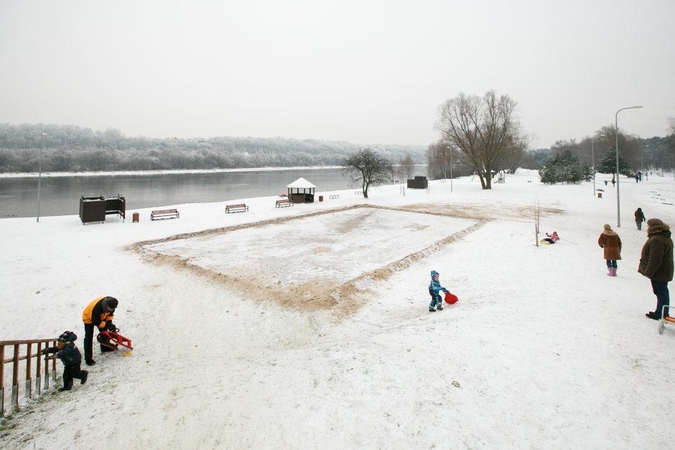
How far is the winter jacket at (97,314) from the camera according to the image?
732cm

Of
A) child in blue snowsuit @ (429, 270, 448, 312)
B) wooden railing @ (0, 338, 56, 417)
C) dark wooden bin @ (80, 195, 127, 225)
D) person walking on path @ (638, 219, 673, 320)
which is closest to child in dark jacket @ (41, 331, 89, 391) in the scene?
wooden railing @ (0, 338, 56, 417)

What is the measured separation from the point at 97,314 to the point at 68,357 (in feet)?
3.79

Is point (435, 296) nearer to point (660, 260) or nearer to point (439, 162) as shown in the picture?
point (660, 260)

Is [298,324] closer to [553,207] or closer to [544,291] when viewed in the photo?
[544,291]

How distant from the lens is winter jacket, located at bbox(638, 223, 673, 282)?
23.9 ft

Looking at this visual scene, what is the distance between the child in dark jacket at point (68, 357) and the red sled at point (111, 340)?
3.97 feet

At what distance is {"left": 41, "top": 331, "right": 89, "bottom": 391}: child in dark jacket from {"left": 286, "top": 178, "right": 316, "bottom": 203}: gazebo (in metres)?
29.5

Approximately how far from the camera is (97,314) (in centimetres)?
738

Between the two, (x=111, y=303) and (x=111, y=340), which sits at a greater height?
(x=111, y=303)

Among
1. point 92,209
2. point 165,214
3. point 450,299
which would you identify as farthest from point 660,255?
point 92,209

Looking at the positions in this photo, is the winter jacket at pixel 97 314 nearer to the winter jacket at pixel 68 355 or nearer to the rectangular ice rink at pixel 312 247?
the winter jacket at pixel 68 355

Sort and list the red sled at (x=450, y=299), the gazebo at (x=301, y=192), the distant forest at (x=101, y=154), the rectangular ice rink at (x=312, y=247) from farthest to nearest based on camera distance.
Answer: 1. the distant forest at (x=101, y=154)
2. the gazebo at (x=301, y=192)
3. the rectangular ice rink at (x=312, y=247)
4. the red sled at (x=450, y=299)

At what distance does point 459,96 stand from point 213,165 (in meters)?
119

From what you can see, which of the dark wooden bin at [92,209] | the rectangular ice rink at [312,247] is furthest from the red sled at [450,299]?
the dark wooden bin at [92,209]
